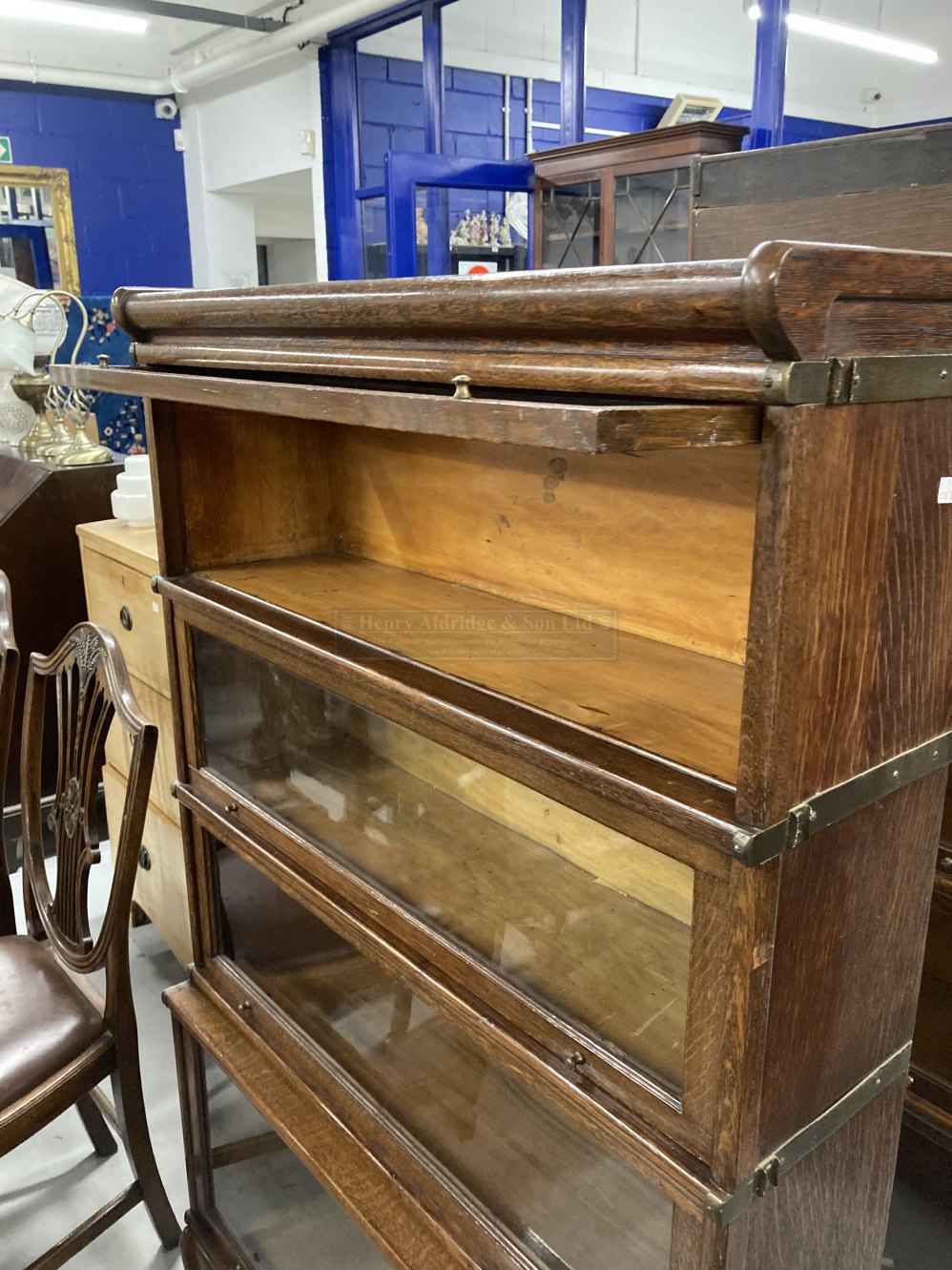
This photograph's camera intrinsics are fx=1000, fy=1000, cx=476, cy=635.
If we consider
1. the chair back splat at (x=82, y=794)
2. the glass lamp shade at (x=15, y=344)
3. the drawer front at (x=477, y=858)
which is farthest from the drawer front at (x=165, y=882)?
the glass lamp shade at (x=15, y=344)

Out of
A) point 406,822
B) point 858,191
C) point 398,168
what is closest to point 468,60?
point 398,168

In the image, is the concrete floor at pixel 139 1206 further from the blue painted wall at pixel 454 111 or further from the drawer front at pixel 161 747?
the blue painted wall at pixel 454 111

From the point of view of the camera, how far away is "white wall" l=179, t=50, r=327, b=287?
19.5 feet

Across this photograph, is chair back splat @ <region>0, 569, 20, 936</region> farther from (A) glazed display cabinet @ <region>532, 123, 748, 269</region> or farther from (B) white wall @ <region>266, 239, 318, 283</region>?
(B) white wall @ <region>266, 239, 318, 283</region>

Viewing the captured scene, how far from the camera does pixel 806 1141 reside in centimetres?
83

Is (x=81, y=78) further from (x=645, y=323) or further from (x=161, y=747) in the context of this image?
(x=645, y=323)

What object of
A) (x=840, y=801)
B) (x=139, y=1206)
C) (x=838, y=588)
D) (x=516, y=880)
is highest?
(x=838, y=588)

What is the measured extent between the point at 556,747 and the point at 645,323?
34cm

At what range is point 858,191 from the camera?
1.33 metres

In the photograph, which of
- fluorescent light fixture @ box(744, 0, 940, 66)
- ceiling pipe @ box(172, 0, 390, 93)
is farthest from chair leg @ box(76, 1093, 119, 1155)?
fluorescent light fixture @ box(744, 0, 940, 66)

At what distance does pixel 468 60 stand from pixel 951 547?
6198 mm

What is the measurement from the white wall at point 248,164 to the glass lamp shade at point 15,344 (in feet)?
11.6

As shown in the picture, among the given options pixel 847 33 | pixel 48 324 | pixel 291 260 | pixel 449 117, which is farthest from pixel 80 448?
pixel 291 260

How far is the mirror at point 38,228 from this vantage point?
6.45m
